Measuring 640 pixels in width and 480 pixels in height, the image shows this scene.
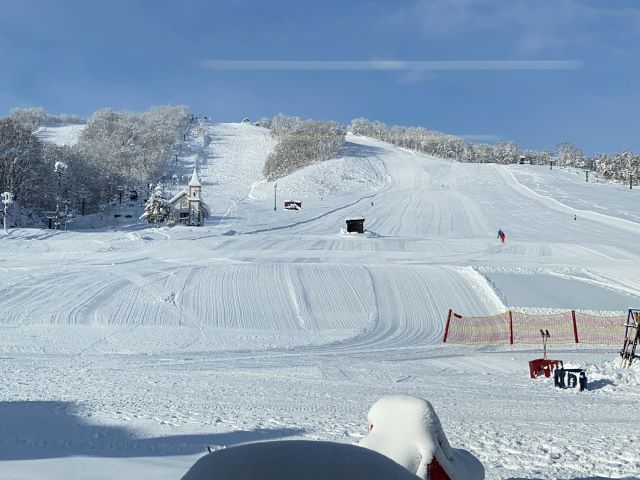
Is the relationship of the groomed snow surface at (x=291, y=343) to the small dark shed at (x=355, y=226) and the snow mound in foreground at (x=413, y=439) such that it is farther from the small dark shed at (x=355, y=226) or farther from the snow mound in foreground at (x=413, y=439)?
the small dark shed at (x=355, y=226)

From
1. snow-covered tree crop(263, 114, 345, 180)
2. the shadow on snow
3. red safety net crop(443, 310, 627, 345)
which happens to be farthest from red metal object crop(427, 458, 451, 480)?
snow-covered tree crop(263, 114, 345, 180)

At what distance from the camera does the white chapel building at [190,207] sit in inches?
2436

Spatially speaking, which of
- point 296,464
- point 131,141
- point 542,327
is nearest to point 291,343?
point 542,327

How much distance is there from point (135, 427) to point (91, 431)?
55cm

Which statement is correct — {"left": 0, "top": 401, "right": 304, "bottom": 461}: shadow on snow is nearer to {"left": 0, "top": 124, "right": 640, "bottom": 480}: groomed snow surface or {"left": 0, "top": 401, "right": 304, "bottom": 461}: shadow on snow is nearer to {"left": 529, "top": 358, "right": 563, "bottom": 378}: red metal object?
{"left": 0, "top": 124, "right": 640, "bottom": 480}: groomed snow surface

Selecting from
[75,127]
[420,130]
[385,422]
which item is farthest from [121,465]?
[420,130]

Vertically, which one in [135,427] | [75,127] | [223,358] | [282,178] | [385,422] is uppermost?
[75,127]

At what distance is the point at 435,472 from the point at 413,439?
215mm

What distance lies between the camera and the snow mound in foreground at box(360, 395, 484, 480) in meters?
3.50

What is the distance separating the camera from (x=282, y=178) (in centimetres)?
10400

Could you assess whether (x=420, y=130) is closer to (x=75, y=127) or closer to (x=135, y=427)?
(x=75, y=127)

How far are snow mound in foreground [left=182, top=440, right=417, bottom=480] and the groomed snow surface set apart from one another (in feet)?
13.9

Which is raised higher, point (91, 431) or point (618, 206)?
point (618, 206)

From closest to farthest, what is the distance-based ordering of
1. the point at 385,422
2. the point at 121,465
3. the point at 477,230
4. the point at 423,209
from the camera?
1. the point at 385,422
2. the point at 121,465
3. the point at 477,230
4. the point at 423,209
